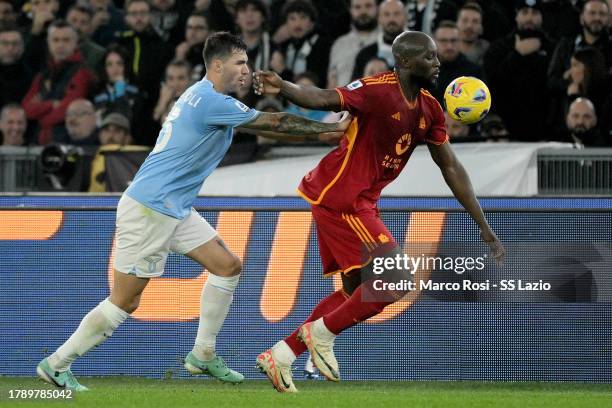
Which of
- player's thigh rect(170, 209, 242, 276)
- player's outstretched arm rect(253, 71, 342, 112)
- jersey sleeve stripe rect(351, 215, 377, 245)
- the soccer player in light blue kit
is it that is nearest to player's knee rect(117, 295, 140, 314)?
→ the soccer player in light blue kit

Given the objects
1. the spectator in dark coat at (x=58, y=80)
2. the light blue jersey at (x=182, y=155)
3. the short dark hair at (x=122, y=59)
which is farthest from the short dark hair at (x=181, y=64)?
the light blue jersey at (x=182, y=155)

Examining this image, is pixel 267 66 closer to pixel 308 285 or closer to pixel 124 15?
pixel 124 15

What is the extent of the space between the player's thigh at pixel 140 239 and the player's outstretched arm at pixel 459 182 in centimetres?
183

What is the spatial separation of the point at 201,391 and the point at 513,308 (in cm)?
249

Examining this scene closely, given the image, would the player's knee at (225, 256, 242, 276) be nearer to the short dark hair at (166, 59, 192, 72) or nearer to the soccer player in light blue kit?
the soccer player in light blue kit

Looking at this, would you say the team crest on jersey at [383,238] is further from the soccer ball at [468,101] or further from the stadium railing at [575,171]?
the stadium railing at [575,171]

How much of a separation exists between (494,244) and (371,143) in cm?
121

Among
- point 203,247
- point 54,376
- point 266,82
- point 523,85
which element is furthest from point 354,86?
point 523,85

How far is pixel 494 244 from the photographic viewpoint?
8883mm

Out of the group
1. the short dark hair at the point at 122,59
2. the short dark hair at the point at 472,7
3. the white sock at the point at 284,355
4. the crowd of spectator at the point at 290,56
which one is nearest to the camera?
the white sock at the point at 284,355

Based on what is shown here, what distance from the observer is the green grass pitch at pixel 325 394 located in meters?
7.89

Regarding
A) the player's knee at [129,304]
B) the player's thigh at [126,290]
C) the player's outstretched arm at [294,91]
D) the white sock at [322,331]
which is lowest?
the white sock at [322,331]

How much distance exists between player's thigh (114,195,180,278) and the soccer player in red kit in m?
0.95

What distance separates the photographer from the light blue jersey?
830 centimetres
